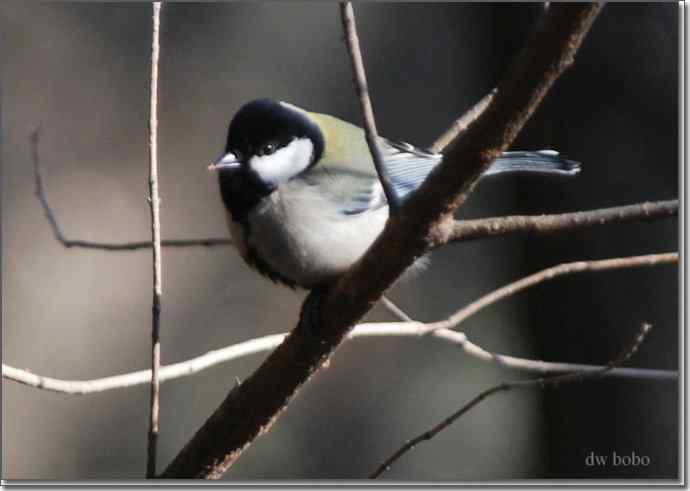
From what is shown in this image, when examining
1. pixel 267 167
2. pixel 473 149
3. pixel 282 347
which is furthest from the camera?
pixel 267 167

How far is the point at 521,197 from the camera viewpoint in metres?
1.71

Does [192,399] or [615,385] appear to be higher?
[615,385]

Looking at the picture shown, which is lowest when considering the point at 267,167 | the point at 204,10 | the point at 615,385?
the point at 615,385

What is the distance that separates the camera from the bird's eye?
1218mm

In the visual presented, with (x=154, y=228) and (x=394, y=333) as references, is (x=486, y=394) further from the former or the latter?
(x=154, y=228)

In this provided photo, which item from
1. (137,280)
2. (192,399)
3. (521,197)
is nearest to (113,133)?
(137,280)

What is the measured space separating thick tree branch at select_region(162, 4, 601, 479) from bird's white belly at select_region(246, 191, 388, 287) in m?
0.10

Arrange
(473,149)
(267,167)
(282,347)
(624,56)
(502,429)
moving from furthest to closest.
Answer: (502,429) → (624,56) → (267,167) → (282,347) → (473,149)

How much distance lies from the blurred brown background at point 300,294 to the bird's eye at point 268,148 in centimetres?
41

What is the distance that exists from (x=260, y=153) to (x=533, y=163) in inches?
14.5

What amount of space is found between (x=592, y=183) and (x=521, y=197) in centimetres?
15

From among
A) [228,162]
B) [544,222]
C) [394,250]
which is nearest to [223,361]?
[228,162]

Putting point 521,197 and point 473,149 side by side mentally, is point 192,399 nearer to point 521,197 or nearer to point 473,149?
point 521,197

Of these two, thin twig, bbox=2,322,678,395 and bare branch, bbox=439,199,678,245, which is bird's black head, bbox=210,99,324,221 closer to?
thin twig, bbox=2,322,678,395
